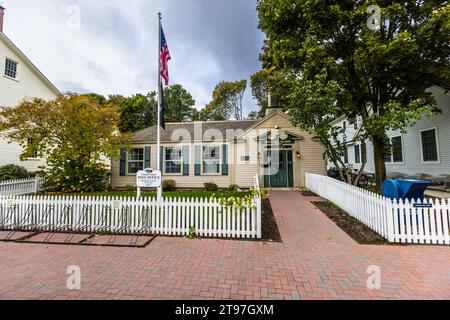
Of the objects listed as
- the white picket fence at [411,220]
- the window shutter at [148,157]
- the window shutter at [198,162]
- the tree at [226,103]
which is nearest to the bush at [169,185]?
the window shutter at [198,162]

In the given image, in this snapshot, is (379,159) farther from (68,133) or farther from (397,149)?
(68,133)

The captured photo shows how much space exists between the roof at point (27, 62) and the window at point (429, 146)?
2609 cm

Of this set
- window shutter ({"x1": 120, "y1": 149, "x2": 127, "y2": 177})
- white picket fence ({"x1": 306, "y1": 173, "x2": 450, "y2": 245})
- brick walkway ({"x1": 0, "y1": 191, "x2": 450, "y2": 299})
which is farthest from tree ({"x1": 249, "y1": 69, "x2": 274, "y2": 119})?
brick walkway ({"x1": 0, "y1": 191, "x2": 450, "y2": 299})

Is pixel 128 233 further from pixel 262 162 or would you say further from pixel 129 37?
pixel 262 162

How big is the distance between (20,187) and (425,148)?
22.0m

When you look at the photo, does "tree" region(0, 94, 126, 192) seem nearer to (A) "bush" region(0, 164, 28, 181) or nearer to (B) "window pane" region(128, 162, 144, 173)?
(A) "bush" region(0, 164, 28, 181)

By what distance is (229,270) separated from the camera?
137 inches

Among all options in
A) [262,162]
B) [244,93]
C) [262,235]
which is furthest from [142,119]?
[262,235]

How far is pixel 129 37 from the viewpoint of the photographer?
7.72m

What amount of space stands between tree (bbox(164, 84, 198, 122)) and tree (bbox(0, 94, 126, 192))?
26.5m

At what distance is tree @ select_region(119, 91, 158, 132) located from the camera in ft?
96.2

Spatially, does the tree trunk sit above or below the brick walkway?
above

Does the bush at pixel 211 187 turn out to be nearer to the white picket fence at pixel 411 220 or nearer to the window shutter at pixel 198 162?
the window shutter at pixel 198 162

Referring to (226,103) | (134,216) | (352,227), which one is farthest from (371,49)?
(226,103)
